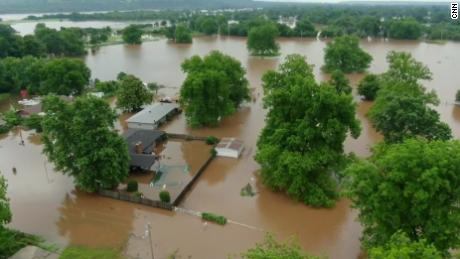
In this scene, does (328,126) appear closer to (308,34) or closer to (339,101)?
(339,101)

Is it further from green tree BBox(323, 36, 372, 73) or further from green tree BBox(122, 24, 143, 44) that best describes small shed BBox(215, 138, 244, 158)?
green tree BBox(122, 24, 143, 44)

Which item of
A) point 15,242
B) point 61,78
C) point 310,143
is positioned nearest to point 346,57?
point 310,143

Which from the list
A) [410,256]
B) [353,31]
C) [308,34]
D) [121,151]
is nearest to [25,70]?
[121,151]

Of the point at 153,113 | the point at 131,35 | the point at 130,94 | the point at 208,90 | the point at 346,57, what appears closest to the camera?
the point at 208,90

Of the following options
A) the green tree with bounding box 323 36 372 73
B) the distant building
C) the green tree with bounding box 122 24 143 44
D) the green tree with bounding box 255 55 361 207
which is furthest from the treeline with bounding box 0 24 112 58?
the green tree with bounding box 255 55 361 207

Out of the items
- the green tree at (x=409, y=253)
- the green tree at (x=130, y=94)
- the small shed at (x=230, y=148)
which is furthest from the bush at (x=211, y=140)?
the green tree at (x=409, y=253)

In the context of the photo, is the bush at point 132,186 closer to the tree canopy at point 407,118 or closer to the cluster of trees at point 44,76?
the tree canopy at point 407,118

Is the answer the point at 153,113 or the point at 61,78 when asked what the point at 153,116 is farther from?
the point at 61,78
